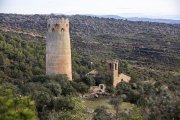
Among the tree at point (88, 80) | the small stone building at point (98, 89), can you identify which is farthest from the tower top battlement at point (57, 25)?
the small stone building at point (98, 89)

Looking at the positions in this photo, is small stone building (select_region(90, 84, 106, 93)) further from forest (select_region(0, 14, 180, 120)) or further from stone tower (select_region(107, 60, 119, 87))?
stone tower (select_region(107, 60, 119, 87))

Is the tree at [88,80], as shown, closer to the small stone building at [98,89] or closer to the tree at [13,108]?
the small stone building at [98,89]

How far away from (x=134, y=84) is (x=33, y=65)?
10.0 meters

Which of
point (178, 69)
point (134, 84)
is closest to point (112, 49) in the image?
point (178, 69)

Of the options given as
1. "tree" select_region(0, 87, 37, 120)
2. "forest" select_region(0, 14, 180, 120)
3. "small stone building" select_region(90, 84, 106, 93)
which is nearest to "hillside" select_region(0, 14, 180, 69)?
"forest" select_region(0, 14, 180, 120)

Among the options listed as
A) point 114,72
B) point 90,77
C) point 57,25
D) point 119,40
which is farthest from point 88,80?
point 119,40

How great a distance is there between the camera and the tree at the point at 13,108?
9.66 metres

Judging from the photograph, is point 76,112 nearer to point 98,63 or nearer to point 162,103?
point 162,103

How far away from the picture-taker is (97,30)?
274ft

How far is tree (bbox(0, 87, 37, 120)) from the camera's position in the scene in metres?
9.66

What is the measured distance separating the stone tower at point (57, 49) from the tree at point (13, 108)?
67.9 feet

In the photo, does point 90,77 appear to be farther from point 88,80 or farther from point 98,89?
point 98,89

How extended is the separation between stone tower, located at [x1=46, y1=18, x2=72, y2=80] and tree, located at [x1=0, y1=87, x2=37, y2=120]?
20.7 meters

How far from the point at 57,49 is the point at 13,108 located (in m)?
21.1
